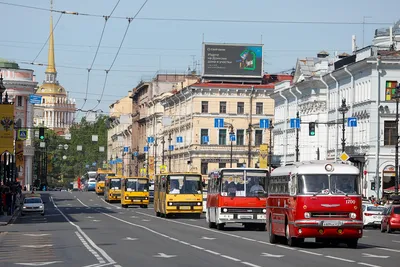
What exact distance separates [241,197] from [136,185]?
146ft

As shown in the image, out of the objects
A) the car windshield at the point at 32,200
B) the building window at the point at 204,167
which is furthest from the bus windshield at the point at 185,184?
the building window at the point at 204,167

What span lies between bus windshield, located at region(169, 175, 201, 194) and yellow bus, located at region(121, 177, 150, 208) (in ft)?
88.0

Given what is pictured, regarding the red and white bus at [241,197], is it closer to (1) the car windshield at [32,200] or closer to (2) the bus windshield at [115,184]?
(1) the car windshield at [32,200]

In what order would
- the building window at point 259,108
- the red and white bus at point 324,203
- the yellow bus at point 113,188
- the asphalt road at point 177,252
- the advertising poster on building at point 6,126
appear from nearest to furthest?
the asphalt road at point 177,252 → the red and white bus at point 324,203 → the advertising poster on building at point 6,126 → the yellow bus at point 113,188 → the building window at point 259,108

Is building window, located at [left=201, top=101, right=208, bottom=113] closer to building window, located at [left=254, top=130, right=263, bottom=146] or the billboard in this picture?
the billboard

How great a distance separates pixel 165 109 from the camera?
150250 millimetres

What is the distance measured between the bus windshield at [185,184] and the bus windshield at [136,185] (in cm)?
2683

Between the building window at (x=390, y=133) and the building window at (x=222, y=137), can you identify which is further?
the building window at (x=222, y=137)

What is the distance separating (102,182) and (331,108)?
166 feet

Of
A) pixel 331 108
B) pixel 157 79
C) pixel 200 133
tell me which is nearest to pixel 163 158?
pixel 200 133

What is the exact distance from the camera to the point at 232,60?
419ft

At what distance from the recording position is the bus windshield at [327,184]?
30609mm

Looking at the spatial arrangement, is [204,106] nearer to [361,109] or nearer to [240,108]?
[240,108]

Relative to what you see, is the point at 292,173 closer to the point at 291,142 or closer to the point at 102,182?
the point at 291,142
